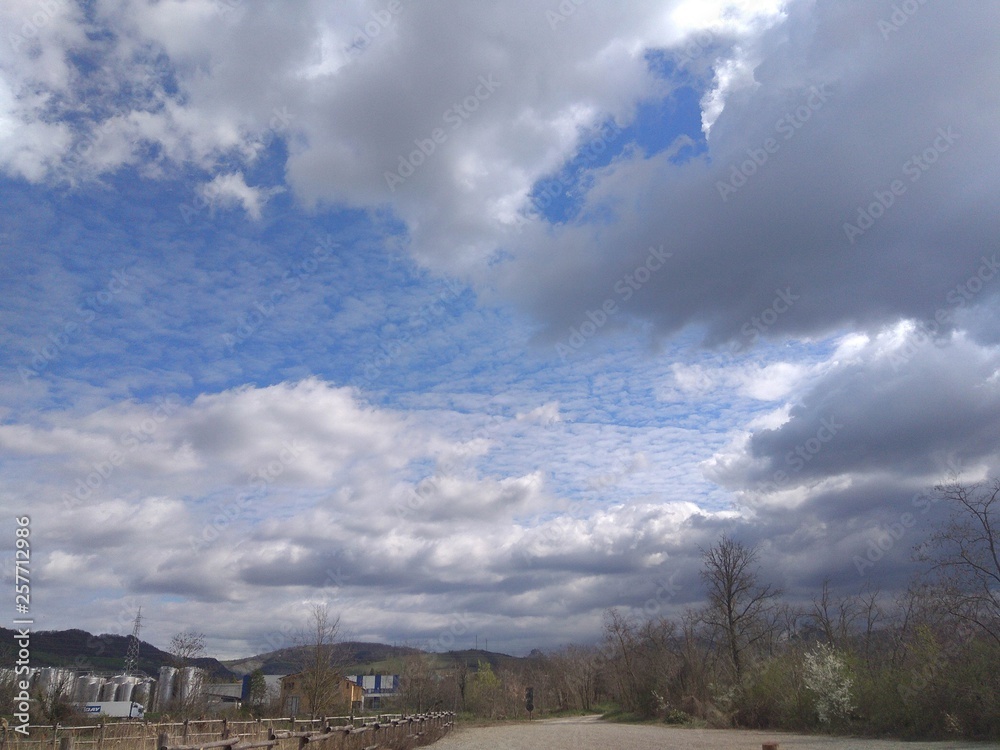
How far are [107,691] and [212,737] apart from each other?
69400 mm

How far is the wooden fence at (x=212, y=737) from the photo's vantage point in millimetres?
12430

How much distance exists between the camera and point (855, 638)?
170ft

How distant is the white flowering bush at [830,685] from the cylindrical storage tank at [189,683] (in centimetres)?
3200

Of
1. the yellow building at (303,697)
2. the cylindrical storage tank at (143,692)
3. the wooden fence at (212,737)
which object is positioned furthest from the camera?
the cylindrical storage tank at (143,692)

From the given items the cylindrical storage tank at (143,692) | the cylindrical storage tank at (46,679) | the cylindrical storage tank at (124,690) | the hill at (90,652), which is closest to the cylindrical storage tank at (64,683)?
the cylindrical storage tank at (46,679)

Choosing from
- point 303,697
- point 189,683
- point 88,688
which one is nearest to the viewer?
point 189,683

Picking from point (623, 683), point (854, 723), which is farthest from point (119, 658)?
point (854, 723)

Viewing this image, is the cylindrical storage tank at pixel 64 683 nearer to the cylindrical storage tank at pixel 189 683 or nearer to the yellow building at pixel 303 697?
the cylindrical storage tank at pixel 189 683

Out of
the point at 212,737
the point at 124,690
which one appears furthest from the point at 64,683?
the point at 124,690

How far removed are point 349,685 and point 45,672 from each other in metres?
40.7

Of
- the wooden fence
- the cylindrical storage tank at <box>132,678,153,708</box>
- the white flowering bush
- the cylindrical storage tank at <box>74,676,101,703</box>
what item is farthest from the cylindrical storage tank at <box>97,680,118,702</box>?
the white flowering bush

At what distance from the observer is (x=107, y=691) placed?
74062 mm

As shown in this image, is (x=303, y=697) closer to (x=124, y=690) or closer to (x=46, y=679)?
(x=46, y=679)

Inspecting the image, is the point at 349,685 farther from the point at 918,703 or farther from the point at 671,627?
the point at 918,703
